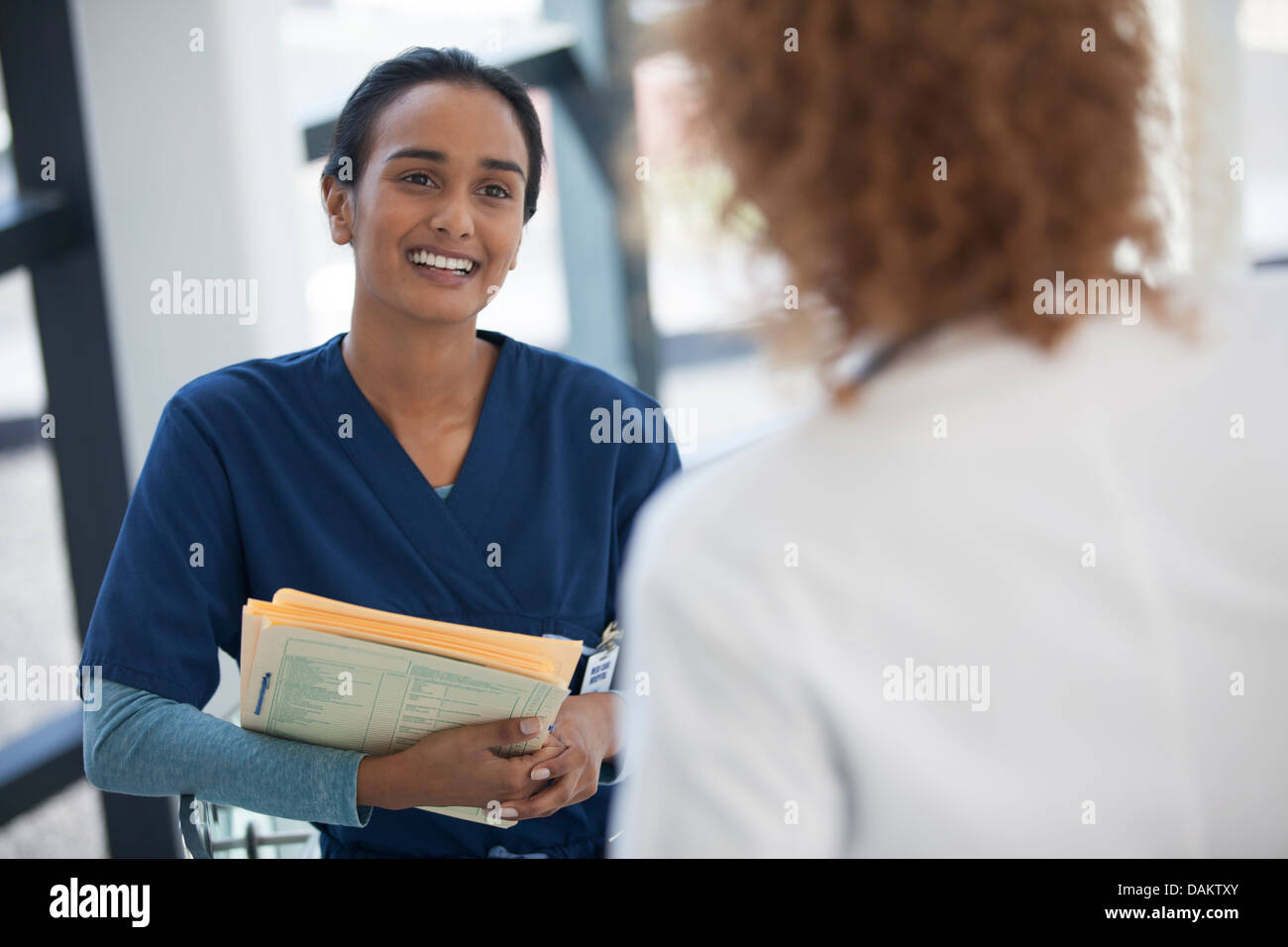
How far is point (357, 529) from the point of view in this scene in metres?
1.06

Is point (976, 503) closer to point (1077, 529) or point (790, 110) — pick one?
point (1077, 529)

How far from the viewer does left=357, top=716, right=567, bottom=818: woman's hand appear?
35.3 inches

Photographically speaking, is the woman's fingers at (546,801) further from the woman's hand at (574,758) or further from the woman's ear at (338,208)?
the woman's ear at (338,208)

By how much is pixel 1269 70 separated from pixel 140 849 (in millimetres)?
3323

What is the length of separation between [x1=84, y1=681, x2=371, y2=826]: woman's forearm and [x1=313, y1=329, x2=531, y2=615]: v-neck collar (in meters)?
0.22

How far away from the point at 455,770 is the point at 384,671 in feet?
0.41

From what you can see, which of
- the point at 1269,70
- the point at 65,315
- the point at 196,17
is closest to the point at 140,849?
the point at 65,315

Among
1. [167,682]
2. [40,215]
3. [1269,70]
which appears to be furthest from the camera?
[1269,70]

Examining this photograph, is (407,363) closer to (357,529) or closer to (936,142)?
(357,529)

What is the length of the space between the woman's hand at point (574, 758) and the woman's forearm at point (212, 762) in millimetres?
151

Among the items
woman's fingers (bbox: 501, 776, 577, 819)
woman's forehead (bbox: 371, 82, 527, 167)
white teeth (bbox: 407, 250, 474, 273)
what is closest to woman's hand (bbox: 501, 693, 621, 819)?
woman's fingers (bbox: 501, 776, 577, 819)

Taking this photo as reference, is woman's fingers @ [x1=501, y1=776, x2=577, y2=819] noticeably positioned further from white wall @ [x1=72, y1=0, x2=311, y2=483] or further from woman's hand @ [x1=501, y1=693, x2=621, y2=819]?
white wall @ [x1=72, y1=0, x2=311, y2=483]

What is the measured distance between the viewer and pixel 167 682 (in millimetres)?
977

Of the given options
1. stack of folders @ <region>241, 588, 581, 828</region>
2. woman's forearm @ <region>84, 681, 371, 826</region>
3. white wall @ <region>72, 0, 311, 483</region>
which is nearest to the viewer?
stack of folders @ <region>241, 588, 581, 828</region>
